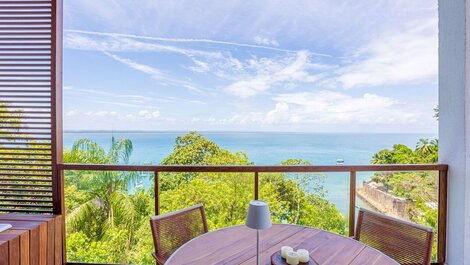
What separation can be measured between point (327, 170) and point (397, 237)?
0.88 metres

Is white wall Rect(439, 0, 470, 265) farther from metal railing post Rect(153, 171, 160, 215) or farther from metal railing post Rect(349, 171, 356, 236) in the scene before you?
metal railing post Rect(153, 171, 160, 215)

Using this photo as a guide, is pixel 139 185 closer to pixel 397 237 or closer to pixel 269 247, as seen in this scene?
pixel 269 247

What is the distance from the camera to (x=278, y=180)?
251 cm

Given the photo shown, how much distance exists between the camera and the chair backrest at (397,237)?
1.38 m

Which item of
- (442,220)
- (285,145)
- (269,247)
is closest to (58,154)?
(269,247)

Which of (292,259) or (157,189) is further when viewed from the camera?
(157,189)

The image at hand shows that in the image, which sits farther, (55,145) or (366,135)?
(366,135)

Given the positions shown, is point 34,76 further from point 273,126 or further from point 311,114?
point 273,126

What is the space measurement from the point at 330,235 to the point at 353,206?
3.49 ft

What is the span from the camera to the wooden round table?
1.17 m

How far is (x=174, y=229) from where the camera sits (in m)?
1.67

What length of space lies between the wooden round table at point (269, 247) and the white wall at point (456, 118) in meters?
1.77

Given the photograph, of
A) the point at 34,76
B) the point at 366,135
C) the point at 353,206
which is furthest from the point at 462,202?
the point at 366,135

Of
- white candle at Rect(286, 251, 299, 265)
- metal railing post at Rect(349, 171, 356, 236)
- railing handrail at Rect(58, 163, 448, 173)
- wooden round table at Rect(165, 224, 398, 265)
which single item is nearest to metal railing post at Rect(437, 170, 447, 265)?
railing handrail at Rect(58, 163, 448, 173)
